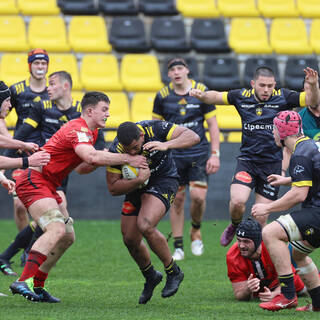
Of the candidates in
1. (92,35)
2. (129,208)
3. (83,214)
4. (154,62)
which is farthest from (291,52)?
(129,208)

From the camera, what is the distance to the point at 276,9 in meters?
16.7

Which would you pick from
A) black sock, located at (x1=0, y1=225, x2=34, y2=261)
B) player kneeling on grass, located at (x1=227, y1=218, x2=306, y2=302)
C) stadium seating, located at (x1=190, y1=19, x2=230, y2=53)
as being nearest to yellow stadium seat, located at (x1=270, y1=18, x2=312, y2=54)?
A: stadium seating, located at (x1=190, y1=19, x2=230, y2=53)

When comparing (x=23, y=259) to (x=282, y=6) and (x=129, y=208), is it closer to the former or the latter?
(x=129, y=208)

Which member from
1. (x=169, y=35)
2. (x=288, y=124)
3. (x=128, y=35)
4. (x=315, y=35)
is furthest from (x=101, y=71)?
(x=288, y=124)

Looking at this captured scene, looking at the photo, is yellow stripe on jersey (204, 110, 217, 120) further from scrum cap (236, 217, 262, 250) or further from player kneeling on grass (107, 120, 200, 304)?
scrum cap (236, 217, 262, 250)

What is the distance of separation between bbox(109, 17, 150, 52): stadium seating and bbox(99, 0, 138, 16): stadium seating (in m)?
0.46

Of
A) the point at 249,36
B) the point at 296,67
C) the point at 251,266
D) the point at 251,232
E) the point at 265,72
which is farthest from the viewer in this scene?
the point at 249,36

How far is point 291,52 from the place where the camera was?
52.5ft

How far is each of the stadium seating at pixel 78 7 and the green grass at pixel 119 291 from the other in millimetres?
6264

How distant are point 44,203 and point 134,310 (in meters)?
1.21

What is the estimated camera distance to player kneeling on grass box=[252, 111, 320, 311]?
20.4 feet

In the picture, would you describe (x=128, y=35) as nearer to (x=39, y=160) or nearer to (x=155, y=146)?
(x=155, y=146)

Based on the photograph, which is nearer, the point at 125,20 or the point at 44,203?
the point at 44,203

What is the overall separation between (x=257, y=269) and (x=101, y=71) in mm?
8674
